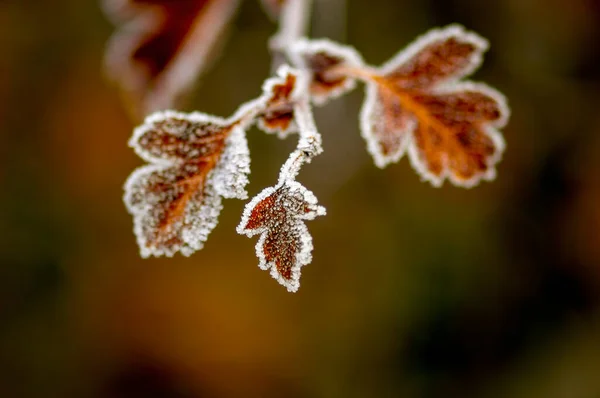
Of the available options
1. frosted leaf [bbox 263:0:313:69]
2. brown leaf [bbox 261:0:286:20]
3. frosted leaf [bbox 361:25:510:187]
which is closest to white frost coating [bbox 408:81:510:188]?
frosted leaf [bbox 361:25:510:187]

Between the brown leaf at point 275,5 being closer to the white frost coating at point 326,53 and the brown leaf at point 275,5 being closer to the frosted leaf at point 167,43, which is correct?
the frosted leaf at point 167,43

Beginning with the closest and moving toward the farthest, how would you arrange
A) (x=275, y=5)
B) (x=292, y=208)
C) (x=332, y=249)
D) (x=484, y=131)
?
(x=292, y=208), (x=484, y=131), (x=275, y=5), (x=332, y=249)

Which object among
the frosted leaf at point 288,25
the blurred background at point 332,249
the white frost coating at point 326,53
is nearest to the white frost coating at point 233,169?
the white frost coating at point 326,53

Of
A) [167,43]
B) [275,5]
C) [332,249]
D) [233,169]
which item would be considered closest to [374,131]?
[233,169]

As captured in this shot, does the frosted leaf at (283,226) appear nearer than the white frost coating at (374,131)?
Yes

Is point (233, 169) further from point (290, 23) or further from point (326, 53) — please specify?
point (290, 23)

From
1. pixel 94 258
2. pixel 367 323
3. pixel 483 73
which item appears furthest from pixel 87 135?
pixel 483 73

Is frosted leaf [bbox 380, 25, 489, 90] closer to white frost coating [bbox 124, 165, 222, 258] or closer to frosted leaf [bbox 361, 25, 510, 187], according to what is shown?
frosted leaf [bbox 361, 25, 510, 187]
